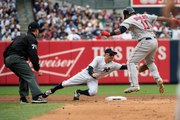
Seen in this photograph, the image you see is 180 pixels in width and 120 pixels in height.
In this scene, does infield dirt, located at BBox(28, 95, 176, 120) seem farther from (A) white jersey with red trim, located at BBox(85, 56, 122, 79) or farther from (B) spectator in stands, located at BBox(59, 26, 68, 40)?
(B) spectator in stands, located at BBox(59, 26, 68, 40)

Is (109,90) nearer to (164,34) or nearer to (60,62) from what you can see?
(60,62)

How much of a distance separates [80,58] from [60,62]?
0.71m

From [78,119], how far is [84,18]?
48.6ft

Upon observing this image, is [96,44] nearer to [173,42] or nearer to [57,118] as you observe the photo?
[173,42]

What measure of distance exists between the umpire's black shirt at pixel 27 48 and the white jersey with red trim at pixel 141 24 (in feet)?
6.66

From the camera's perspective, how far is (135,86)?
1130 centimetres

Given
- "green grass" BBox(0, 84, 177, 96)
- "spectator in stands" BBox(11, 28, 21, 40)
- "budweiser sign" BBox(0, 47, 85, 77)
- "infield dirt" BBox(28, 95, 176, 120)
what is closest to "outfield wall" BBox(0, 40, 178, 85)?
"budweiser sign" BBox(0, 47, 85, 77)

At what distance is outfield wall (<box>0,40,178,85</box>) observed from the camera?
17.5 meters

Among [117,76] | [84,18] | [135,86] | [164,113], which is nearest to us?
[164,113]

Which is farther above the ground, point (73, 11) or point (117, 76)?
point (73, 11)

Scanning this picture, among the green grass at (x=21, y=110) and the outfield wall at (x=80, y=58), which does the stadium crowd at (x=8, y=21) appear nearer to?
the outfield wall at (x=80, y=58)

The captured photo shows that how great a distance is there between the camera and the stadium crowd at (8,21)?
21.8 metres

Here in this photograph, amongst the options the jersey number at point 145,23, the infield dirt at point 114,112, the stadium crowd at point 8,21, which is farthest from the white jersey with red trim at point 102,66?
the stadium crowd at point 8,21

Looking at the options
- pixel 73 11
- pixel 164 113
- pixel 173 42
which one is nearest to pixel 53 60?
pixel 173 42
